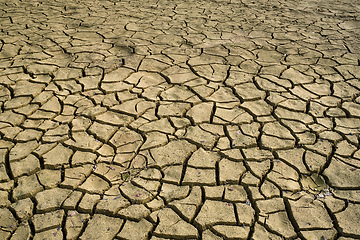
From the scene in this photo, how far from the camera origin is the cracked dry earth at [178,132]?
6.56ft

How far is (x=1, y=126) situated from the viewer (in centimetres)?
274

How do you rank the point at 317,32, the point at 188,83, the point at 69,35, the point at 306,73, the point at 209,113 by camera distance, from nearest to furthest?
the point at 209,113 < the point at 188,83 < the point at 306,73 < the point at 69,35 < the point at 317,32

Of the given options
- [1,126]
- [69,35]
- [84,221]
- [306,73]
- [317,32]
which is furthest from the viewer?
[317,32]

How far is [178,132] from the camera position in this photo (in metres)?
2.72

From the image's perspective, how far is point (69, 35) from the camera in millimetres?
4520

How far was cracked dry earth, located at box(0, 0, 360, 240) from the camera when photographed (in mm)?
1999

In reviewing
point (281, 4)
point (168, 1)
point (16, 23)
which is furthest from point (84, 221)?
point (281, 4)

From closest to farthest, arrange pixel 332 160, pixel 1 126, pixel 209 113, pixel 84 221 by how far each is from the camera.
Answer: pixel 84 221, pixel 332 160, pixel 1 126, pixel 209 113

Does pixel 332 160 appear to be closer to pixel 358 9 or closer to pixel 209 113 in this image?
pixel 209 113

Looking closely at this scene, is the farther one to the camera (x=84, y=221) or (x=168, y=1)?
(x=168, y=1)

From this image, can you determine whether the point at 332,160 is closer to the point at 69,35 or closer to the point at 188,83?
the point at 188,83

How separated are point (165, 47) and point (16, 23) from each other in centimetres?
239

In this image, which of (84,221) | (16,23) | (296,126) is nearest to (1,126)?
(84,221)

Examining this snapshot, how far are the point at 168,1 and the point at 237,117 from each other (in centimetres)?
407
